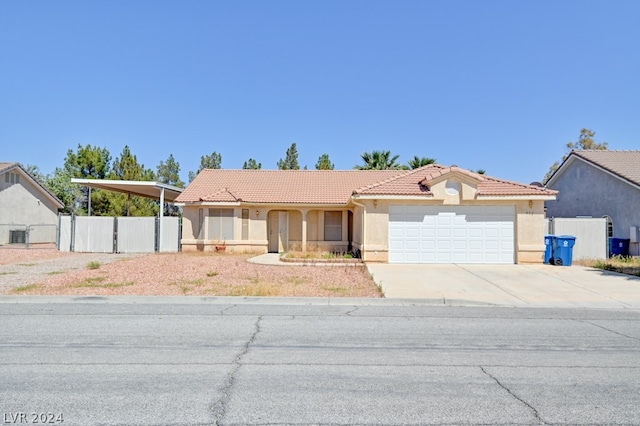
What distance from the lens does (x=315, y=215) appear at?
25.0 m

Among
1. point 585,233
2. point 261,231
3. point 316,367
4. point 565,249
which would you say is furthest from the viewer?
point 261,231

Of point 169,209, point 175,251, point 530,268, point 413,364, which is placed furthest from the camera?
point 169,209

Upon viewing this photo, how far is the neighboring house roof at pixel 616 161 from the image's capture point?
23203 millimetres

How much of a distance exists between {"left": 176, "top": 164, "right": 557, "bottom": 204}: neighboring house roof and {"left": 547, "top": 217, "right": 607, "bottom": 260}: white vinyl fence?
2.74 m

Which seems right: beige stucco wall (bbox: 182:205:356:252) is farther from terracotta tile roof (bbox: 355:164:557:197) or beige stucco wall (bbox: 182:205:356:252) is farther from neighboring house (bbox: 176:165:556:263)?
terracotta tile roof (bbox: 355:164:557:197)

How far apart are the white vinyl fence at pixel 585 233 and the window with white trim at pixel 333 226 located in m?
10.5

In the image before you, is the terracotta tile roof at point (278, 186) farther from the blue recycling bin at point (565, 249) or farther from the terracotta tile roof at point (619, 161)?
the terracotta tile roof at point (619, 161)

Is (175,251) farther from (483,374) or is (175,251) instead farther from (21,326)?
(483,374)

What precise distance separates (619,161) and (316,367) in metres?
26.9

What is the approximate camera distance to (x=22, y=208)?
33688 mm

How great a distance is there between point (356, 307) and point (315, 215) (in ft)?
50.0

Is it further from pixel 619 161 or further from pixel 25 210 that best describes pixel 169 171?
pixel 619 161

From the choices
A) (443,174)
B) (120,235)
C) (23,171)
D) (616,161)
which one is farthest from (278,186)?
(23,171)

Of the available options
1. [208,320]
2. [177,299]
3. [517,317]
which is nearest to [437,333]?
[517,317]
